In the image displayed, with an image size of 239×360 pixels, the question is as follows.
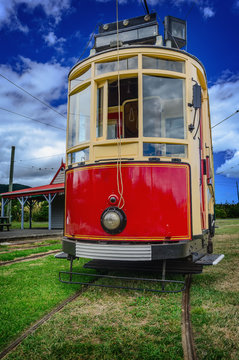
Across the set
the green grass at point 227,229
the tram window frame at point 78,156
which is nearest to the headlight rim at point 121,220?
the tram window frame at point 78,156

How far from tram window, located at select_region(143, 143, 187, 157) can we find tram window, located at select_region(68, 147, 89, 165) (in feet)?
2.81

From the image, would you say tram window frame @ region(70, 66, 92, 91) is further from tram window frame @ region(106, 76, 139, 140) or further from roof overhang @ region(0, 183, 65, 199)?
roof overhang @ region(0, 183, 65, 199)

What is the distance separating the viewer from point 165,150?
3.79 metres

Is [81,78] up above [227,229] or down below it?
above

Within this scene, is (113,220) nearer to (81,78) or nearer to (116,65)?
(116,65)

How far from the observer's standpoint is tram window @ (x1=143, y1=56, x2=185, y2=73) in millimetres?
3891

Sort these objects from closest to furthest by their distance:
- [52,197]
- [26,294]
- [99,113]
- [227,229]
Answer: [26,294], [99,113], [227,229], [52,197]

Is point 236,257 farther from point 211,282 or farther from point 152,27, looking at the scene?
point 152,27

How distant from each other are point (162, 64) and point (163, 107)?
22.8 inches

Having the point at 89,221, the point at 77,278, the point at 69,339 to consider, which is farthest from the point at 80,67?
the point at 69,339

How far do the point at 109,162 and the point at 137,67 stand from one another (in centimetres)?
134

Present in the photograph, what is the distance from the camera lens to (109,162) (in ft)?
12.1

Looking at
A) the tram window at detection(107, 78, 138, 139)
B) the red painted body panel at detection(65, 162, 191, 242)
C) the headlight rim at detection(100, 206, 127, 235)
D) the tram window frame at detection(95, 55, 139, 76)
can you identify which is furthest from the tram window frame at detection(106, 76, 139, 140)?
the headlight rim at detection(100, 206, 127, 235)

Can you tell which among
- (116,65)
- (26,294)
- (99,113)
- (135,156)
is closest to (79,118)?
(99,113)
